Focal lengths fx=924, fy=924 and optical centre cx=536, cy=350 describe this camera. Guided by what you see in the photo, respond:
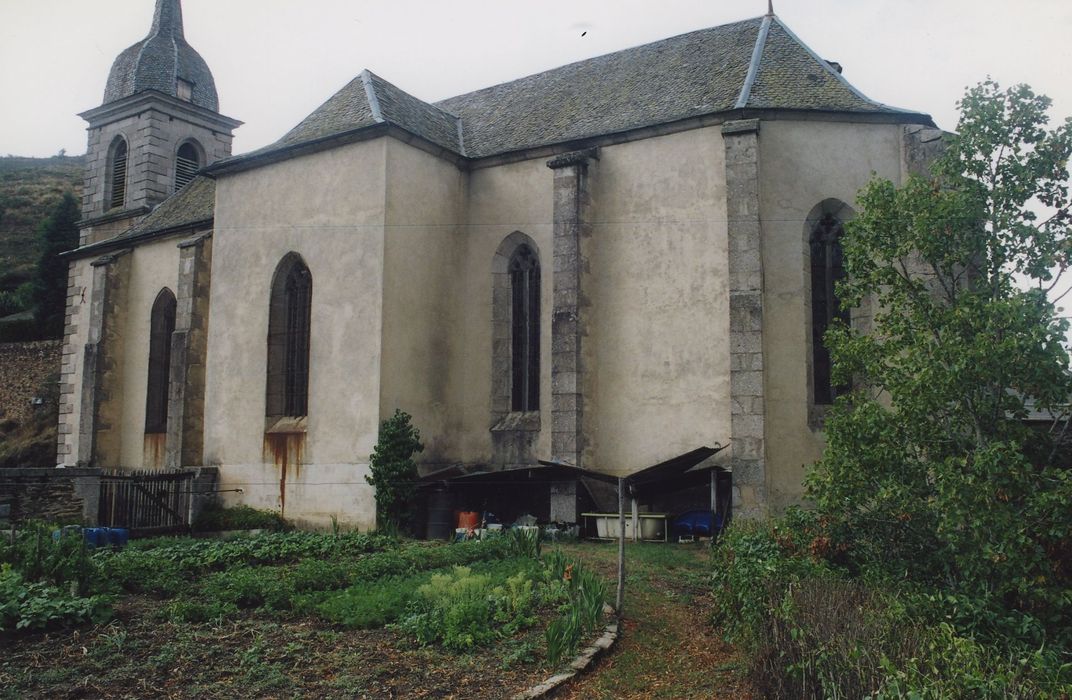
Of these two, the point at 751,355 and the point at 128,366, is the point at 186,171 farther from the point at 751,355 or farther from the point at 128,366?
the point at 751,355

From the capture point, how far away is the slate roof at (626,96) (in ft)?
60.9

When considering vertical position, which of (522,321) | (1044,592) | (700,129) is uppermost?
(700,129)

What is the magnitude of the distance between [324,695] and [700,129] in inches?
561

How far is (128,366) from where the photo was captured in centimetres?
2619

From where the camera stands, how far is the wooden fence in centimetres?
1891

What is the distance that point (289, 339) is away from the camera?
2088cm

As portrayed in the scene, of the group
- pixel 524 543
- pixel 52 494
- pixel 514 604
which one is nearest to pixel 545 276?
pixel 524 543

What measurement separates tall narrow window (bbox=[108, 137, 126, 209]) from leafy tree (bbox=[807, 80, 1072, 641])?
27.2 meters

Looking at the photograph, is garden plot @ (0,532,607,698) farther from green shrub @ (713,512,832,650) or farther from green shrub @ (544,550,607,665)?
green shrub @ (713,512,832,650)

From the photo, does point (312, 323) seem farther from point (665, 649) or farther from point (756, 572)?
point (756, 572)

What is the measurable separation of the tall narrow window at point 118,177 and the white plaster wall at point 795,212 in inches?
886

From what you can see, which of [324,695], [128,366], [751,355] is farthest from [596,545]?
[128,366]

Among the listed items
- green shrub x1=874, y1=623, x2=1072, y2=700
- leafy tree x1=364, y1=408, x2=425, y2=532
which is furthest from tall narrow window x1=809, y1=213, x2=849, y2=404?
green shrub x1=874, y1=623, x2=1072, y2=700

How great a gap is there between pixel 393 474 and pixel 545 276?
5.40m
